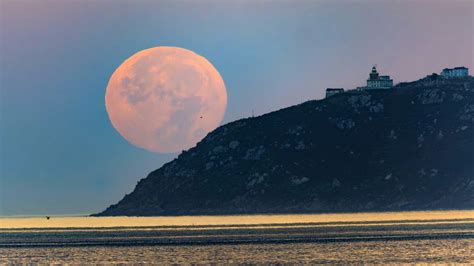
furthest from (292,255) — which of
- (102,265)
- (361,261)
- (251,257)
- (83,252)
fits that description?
(83,252)

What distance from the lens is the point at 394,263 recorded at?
147m

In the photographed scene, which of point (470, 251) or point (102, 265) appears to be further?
point (470, 251)

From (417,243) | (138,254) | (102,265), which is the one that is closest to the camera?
(102,265)

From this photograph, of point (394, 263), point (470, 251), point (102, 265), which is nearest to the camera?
point (394, 263)

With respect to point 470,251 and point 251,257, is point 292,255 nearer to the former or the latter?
point 251,257

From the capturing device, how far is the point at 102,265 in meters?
158

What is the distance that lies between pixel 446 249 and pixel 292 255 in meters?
24.4

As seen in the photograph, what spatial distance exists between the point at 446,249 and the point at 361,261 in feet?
88.3

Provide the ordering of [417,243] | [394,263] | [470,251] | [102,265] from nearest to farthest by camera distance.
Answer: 1. [394,263]
2. [102,265]
3. [470,251]
4. [417,243]

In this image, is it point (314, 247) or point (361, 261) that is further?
point (314, 247)

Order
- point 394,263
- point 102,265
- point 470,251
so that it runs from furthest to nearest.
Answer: point 470,251, point 102,265, point 394,263

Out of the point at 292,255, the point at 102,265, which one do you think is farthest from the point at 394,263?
→ the point at 102,265

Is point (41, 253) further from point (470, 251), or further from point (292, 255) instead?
point (470, 251)

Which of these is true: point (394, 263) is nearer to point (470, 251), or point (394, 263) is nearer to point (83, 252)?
point (470, 251)
